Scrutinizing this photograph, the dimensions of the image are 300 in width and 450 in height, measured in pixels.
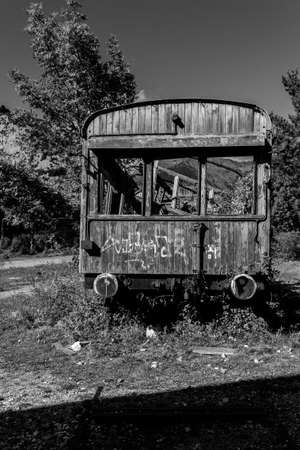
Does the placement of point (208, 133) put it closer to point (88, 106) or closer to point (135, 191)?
point (135, 191)

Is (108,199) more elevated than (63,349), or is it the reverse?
(108,199)

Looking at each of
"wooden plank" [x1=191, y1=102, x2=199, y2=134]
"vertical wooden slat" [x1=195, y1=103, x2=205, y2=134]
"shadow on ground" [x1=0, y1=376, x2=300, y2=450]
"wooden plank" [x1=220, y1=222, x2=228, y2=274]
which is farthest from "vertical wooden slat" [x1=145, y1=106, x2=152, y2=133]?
"shadow on ground" [x1=0, y1=376, x2=300, y2=450]

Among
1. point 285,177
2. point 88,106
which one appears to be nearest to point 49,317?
point 88,106

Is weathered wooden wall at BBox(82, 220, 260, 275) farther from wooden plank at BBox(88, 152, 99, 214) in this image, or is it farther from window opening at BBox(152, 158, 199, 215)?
window opening at BBox(152, 158, 199, 215)

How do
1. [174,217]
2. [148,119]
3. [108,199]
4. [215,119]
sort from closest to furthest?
[174,217]
[215,119]
[148,119]
[108,199]

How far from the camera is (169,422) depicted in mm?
5047

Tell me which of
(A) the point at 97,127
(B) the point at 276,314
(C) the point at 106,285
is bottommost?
(B) the point at 276,314

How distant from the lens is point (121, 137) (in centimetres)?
873

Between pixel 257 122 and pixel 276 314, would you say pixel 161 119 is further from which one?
pixel 276 314

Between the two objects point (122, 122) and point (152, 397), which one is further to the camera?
point (122, 122)

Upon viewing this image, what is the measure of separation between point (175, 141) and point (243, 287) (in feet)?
8.58

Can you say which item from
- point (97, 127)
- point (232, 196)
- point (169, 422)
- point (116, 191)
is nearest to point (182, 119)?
point (97, 127)

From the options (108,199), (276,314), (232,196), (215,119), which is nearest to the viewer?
(215,119)

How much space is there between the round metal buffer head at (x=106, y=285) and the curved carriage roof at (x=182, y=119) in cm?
247
